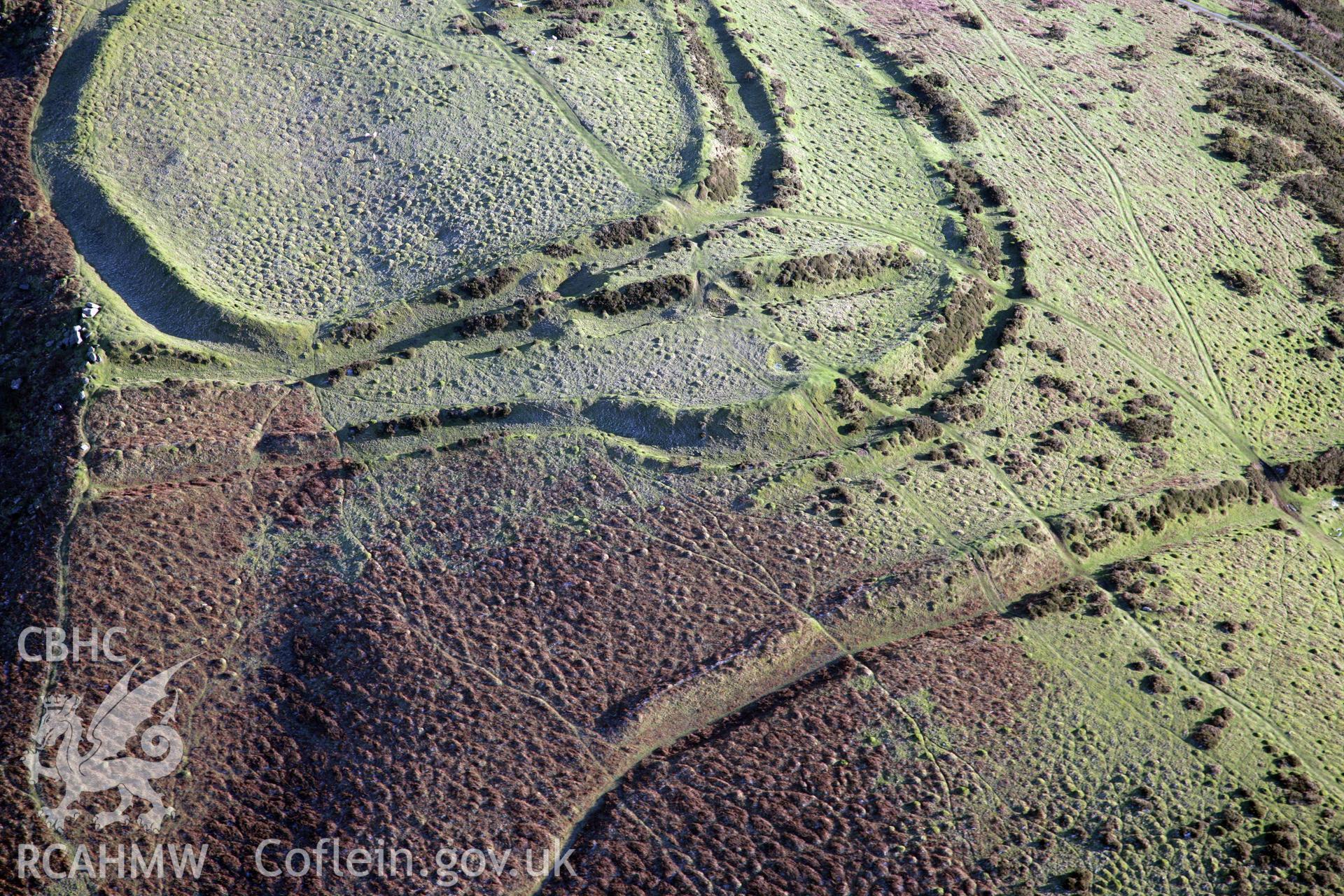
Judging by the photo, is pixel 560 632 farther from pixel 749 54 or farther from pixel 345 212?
pixel 749 54

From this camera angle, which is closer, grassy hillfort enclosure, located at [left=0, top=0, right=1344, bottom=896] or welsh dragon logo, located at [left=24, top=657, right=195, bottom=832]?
welsh dragon logo, located at [left=24, top=657, right=195, bottom=832]

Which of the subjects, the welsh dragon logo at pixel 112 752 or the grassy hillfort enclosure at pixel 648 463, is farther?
the grassy hillfort enclosure at pixel 648 463

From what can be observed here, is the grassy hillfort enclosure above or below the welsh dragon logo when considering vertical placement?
above

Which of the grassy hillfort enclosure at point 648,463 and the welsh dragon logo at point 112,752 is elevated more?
the grassy hillfort enclosure at point 648,463

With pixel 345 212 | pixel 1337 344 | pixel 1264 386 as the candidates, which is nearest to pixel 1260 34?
pixel 1337 344
